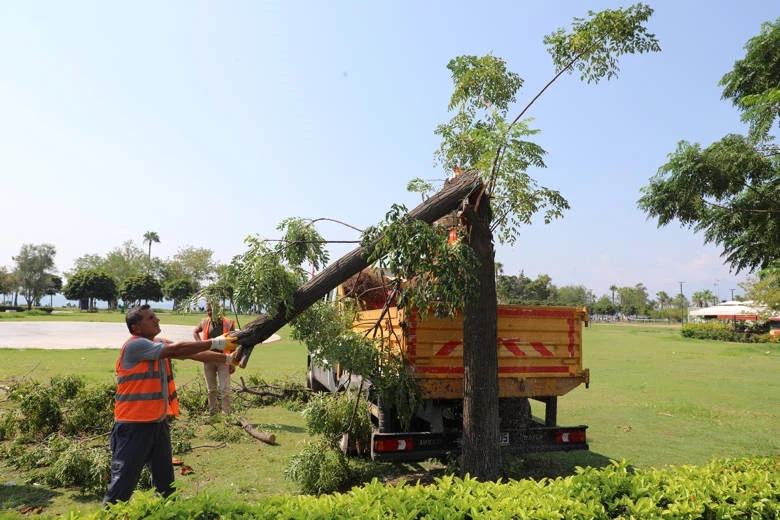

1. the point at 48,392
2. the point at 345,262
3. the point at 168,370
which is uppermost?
the point at 345,262

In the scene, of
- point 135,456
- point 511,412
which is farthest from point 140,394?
point 511,412

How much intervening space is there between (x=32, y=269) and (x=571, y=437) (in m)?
97.6

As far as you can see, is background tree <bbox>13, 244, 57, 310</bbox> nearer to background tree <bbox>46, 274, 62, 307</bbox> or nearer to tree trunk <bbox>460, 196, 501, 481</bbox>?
background tree <bbox>46, 274, 62, 307</bbox>

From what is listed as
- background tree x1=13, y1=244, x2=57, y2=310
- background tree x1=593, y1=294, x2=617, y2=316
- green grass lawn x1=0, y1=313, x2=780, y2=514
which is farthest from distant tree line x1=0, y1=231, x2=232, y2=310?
background tree x1=593, y1=294, x2=617, y2=316

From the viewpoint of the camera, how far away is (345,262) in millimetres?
5508

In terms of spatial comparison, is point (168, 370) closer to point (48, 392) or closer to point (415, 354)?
point (415, 354)

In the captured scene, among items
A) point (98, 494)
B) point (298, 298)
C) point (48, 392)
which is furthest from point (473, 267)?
point (48, 392)

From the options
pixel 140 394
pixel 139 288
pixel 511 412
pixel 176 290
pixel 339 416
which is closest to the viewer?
pixel 140 394

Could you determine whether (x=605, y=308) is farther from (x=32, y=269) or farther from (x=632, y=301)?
(x=32, y=269)

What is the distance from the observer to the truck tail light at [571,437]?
19.4 feet

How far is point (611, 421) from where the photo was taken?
9414mm

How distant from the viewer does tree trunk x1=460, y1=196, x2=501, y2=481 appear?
5.26 m

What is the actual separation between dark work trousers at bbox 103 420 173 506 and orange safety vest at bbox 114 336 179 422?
73 millimetres

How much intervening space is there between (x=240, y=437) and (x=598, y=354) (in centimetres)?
1835
